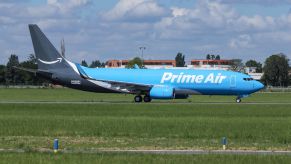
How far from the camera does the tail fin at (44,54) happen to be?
223 ft

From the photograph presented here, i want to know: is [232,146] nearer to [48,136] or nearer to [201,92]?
[48,136]

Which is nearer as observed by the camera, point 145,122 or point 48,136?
point 48,136

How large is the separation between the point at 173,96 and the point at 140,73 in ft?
13.8

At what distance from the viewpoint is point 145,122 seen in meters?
36.2

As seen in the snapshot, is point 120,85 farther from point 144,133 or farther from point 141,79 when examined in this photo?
point 144,133

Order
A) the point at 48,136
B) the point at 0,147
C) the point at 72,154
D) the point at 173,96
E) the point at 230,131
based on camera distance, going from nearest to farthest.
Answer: the point at 72,154 < the point at 0,147 < the point at 48,136 < the point at 230,131 < the point at 173,96

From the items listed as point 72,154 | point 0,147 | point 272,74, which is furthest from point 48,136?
point 272,74

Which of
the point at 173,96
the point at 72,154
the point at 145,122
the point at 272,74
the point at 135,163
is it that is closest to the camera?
the point at 135,163

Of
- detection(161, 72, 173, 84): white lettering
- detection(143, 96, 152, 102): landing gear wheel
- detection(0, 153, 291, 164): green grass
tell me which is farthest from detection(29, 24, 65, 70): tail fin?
detection(0, 153, 291, 164): green grass

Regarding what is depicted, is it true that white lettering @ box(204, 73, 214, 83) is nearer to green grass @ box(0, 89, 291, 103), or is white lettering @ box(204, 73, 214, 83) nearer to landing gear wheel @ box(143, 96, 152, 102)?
green grass @ box(0, 89, 291, 103)

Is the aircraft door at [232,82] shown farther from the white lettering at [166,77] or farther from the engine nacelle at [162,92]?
the white lettering at [166,77]

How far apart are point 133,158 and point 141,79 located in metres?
47.6

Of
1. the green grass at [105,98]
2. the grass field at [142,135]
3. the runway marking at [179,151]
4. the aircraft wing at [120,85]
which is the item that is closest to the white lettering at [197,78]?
the aircraft wing at [120,85]

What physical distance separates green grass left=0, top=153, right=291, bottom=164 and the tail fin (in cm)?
4776
